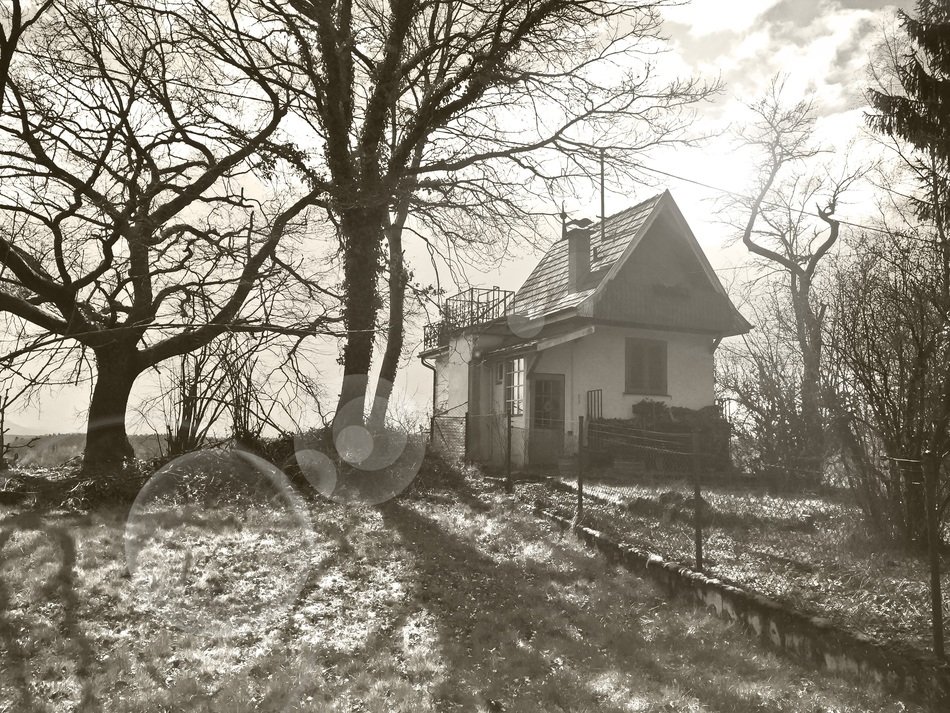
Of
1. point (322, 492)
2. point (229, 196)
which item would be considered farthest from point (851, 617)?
point (229, 196)

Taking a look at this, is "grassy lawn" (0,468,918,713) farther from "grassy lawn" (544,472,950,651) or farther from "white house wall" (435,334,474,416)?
"white house wall" (435,334,474,416)

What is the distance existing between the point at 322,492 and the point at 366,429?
218 centimetres

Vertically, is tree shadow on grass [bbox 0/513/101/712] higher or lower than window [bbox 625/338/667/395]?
lower

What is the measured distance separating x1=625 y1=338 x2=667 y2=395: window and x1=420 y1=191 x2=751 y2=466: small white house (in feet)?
0.09

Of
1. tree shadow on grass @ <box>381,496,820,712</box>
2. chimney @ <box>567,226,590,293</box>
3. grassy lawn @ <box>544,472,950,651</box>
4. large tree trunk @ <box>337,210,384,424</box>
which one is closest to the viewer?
tree shadow on grass @ <box>381,496,820,712</box>

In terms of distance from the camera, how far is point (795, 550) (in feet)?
26.8

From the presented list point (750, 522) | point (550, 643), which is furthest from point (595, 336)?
point (550, 643)

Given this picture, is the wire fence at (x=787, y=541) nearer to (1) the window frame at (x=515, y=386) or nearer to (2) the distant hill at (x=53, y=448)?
(1) the window frame at (x=515, y=386)

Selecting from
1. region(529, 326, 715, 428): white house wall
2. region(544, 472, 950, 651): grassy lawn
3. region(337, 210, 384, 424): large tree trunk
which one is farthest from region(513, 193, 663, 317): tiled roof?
region(544, 472, 950, 651): grassy lawn

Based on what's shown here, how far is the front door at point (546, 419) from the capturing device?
719 inches

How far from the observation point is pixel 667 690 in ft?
16.9

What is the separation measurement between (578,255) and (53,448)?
560 inches

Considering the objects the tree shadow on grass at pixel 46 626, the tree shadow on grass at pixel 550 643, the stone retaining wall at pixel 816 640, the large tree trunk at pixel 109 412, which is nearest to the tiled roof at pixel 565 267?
the large tree trunk at pixel 109 412

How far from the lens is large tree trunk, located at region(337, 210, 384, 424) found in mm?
14023
